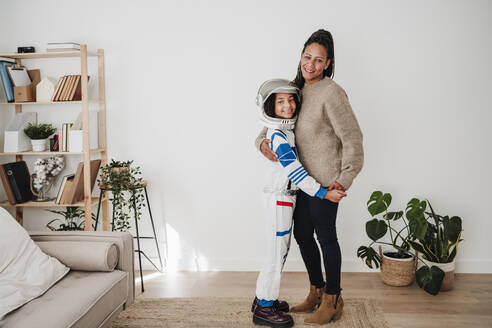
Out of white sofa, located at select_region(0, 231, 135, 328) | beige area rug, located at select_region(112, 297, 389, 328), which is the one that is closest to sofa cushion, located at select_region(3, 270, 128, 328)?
white sofa, located at select_region(0, 231, 135, 328)

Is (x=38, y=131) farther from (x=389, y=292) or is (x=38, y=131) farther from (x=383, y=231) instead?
(x=389, y=292)

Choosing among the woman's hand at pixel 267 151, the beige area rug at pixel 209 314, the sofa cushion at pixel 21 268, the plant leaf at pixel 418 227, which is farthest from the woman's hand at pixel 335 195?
the sofa cushion at pixel 21 268

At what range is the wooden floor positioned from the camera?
2.16 meters

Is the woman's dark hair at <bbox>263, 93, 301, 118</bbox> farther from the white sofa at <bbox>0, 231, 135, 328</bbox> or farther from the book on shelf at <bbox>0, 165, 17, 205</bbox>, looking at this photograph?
the book on shelf at <bbox>0, 165, 17, 205</bbox>

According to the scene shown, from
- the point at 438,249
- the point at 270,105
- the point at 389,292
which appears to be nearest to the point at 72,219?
the point at 270,105

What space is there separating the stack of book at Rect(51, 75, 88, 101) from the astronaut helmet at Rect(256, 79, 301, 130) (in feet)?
5.10

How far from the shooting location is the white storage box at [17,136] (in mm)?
2869

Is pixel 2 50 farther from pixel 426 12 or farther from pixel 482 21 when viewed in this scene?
pixel 482 21

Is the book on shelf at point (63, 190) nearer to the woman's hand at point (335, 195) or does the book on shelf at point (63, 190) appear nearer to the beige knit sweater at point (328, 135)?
the beige knit sweater at point (328, 135)

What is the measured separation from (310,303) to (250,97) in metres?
1.49

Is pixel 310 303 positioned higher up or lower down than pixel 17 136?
lower down

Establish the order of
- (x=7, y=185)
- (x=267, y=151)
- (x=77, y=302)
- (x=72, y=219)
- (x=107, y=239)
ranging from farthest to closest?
1. (x=72, y=219)
2. (x=7, y=185)
3. (x=267, y=151)
4. (x=107, y=239)
5. (x=77, y=302)

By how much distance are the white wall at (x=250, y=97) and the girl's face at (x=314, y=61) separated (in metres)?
0.85

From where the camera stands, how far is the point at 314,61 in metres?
1.96
